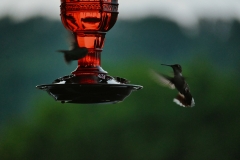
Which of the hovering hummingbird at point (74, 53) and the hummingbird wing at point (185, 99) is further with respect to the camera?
the hummingbird wing at point (185, 99)

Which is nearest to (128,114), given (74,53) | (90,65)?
(90,65)

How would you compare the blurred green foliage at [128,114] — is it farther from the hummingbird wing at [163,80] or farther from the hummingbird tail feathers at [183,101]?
the hummingbird wing at [163,80]

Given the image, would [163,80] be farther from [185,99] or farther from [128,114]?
[128,114]

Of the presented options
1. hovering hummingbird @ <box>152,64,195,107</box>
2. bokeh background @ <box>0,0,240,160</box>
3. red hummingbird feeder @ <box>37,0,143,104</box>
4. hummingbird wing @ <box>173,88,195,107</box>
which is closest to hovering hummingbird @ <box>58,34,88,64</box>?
red hummingbird feeder @ <box>37,0,143,104</box>

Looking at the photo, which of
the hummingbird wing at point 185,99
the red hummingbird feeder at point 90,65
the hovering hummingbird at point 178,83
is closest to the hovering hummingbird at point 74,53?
the red hummingbird feeder at point 90,65

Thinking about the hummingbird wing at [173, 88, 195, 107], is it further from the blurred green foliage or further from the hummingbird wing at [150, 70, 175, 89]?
the blurred green foliage

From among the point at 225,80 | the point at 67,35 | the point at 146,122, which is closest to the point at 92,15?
the point at 67,35

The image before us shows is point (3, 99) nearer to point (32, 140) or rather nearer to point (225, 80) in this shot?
point (32, 140)
